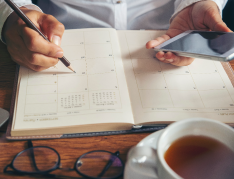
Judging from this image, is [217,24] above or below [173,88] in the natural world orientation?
above

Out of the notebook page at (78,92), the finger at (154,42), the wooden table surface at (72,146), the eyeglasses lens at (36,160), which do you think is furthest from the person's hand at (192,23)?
the eyeglasses lens at (36,160)

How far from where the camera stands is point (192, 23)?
70cm

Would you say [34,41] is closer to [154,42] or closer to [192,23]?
[154,42]

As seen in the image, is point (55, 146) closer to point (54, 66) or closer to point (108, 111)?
point (108, 111)

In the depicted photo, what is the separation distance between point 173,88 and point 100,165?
0.88 feet

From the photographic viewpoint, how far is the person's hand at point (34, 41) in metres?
0.49

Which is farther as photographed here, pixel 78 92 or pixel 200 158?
pixel 78 92

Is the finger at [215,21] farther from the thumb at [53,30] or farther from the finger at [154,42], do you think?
the thumb at [53,30]

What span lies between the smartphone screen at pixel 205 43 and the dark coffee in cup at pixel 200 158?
0.22 meters

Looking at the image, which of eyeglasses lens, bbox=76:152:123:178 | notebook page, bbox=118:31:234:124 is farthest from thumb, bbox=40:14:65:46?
eyeglasses lens, bbox=76:152:123:178

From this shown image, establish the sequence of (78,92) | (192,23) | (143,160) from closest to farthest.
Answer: (143,160) < (78,92) < (192,23)

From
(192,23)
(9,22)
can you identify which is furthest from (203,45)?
(9,22)

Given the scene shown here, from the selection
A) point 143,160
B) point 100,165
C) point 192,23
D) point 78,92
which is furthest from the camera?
point 192,23

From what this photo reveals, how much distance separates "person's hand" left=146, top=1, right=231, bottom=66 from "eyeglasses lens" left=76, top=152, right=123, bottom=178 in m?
0.31
